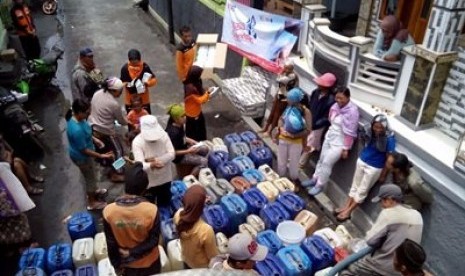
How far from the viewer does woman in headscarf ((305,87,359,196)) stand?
552 centimetres

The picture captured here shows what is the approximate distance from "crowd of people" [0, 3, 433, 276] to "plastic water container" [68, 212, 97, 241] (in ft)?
1.88

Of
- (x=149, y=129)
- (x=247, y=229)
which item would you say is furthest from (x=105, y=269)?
(x=247, y=229)

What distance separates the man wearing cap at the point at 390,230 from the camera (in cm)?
379

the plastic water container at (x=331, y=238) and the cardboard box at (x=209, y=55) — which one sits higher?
the cardboard box at (x=209, y=55)

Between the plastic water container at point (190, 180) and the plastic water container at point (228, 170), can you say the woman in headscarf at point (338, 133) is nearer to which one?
the plastic water container at point (228, 170)

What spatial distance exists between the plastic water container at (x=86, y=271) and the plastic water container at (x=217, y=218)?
143 centimetres

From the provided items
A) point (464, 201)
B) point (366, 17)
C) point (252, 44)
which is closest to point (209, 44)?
point (252, 44)

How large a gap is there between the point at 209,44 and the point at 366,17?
3.23m

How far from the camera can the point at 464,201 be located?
4426 mm

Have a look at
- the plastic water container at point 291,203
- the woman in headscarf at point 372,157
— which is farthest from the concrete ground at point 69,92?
the plastic water container at point 291,203

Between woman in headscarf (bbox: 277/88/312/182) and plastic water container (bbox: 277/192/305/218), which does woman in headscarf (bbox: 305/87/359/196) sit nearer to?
woman in headscarf (bbox: 277/88/312/182)

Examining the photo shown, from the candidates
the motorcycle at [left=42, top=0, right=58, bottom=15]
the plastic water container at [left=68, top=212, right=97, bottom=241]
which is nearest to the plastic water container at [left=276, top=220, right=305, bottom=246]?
the plastic water container at [left=68, top=212, right=97, bottom=241]

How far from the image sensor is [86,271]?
4.43 metres

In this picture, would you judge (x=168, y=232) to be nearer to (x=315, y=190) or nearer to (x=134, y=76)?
(x=315, y=190)
